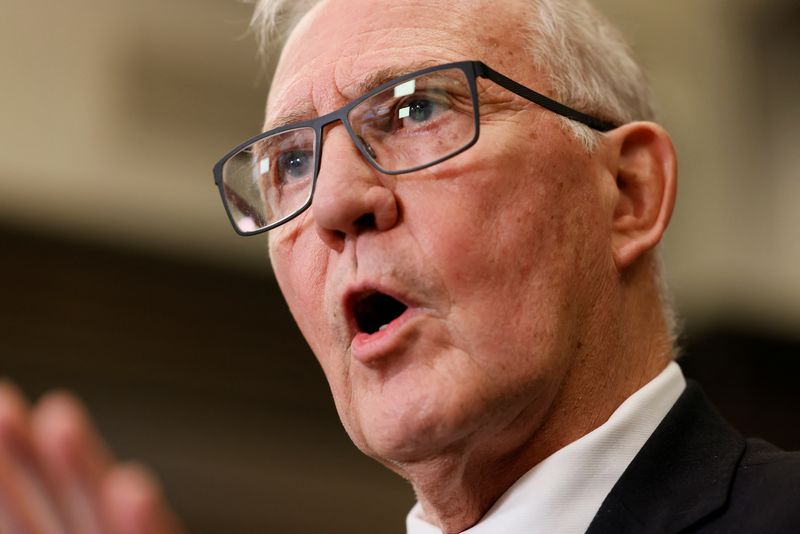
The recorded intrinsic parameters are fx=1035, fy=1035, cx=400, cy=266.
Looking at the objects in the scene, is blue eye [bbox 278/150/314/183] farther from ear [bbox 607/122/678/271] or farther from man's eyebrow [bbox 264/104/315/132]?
ear [bbox 607/122/678/271]

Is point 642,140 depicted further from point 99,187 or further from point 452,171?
point 99,187

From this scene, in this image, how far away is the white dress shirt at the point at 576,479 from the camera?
1582 mm

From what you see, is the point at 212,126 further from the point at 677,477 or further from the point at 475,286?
the point at 677,477

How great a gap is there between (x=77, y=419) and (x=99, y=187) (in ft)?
16.5

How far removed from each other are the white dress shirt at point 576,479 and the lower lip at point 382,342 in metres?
0.31

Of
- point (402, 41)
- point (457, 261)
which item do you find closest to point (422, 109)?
point (402, 41)

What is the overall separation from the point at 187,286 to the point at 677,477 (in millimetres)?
4798

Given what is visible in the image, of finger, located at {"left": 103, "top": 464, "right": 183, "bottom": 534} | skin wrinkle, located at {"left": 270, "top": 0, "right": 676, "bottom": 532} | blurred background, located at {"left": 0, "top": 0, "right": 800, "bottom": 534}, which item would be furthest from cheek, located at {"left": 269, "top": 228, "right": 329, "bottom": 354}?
blurred background, located at {"left": 0, "top": 0, "right": 800, "bottom": 534}

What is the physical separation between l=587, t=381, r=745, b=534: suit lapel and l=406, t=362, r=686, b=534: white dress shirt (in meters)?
0.03

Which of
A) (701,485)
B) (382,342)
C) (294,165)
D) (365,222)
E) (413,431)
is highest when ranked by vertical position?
(294,165)

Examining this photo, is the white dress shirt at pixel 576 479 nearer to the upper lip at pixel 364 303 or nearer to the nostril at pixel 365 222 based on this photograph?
the upper lip at pixel 364 303

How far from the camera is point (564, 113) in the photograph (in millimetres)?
1771

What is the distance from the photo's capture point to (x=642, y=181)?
1.87m

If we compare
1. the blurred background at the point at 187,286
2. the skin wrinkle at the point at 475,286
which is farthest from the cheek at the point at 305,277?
the blurred background at the point at 187,286
